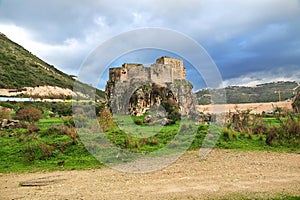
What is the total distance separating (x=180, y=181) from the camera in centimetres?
818

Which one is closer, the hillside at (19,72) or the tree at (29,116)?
the tree at (29,116)

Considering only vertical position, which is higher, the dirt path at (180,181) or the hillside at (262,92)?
the hillside at (262,92)

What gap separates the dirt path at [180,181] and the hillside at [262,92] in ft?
131

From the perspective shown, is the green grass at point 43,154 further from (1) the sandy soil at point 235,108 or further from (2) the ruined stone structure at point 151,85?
(2) the ruined stone structure at point 151,85

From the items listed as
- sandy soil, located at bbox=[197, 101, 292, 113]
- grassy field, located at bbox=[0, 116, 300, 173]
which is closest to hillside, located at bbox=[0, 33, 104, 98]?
sandy soil, located at bbox=[197, 101, 292, 113]

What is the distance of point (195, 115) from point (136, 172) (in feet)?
43.8

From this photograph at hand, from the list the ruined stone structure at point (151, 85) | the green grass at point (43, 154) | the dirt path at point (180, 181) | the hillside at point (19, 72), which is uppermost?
the hillside at point (19, 72)

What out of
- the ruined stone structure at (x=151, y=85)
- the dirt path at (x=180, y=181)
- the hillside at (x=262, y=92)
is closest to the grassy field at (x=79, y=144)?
the dirt path at (x=180, y=181)

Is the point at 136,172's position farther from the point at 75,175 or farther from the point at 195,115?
the point at 195,115

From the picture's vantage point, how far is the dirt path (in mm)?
7000

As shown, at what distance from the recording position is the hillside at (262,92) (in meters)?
51.9

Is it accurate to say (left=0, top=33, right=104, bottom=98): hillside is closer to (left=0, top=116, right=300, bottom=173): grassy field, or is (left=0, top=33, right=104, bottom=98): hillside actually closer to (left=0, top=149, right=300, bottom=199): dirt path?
(left=0, top=116, right=300, bottom=173): grassy field

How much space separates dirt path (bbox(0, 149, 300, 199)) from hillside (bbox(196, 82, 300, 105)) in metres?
39.8

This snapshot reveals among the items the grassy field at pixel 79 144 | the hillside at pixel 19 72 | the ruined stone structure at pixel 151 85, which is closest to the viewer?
the grassy field at pixel 79 144
